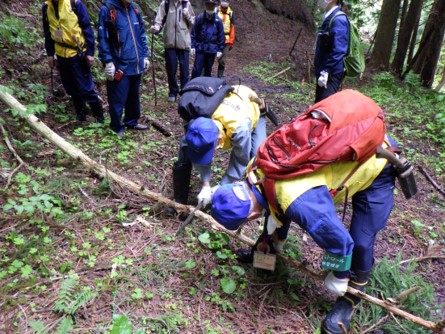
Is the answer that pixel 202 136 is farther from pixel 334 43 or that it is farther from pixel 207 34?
pixel 207 34

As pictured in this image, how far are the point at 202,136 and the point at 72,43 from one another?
10.8 ft

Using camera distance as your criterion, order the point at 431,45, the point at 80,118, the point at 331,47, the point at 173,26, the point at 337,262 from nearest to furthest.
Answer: the point at 337,262
the point at 331,47
the point at 80,118
the point at 173,26
the point at 431,45

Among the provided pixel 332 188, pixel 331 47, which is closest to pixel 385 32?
pixel 331 47

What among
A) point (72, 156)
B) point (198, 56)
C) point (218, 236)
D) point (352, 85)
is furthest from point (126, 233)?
point (352, 85)

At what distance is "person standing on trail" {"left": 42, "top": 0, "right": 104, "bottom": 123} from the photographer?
4.71 m

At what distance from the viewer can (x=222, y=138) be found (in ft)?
10.0

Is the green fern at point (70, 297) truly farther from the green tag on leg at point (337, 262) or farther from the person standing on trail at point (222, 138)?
the green tag on leg at point (337, 262)

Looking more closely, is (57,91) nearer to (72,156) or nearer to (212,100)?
(72,156)

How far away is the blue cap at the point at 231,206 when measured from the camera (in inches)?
89.1

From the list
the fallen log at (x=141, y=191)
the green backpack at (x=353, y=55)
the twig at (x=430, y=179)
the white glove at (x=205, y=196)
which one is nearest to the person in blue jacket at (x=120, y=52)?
the fallen log at (x=141, y=191)

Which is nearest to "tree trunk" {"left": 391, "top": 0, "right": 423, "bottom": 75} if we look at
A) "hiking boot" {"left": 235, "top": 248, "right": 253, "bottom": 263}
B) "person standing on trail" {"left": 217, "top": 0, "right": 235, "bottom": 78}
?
"person standing on trail" {"left": 217, "top": 0, "right": 235, "bottom": 78}

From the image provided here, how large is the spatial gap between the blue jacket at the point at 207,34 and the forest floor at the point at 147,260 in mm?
3337

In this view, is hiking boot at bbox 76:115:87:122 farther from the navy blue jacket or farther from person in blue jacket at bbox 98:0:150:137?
the navy blue jacket

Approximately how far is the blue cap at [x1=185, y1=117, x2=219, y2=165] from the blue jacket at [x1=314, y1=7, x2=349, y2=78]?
2945 millimetres
